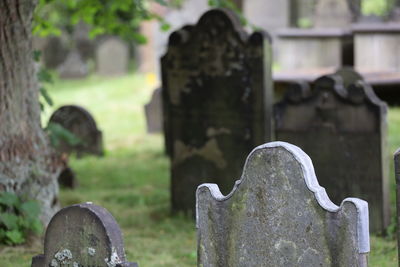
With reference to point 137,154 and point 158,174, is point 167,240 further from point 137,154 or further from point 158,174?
point 137,154

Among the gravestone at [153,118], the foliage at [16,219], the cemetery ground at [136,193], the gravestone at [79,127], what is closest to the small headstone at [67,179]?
the cemetery ground at [136,193]

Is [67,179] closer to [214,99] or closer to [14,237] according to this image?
[214,99]

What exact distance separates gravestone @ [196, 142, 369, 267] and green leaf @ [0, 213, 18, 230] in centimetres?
248

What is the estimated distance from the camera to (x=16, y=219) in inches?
269

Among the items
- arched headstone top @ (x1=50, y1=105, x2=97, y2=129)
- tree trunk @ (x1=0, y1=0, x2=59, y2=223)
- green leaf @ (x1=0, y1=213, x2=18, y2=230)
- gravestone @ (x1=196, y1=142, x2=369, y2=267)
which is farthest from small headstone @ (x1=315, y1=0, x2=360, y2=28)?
gravestone @ (x1=196, y1=142, x2=369, y2=267)

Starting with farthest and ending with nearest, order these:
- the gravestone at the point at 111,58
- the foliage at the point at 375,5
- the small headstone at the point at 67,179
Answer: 1. the foliage at the point at 375,5
2. the gravestone at the point at 111,58
3. the small headstone at the point at 67,179

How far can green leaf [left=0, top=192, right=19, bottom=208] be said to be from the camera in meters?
6.79

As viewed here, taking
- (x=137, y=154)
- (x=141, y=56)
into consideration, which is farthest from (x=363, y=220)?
(x=141, y=56)

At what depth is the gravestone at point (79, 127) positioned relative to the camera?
1127 centimetres

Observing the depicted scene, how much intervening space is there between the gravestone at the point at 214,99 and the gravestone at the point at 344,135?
0.31 m

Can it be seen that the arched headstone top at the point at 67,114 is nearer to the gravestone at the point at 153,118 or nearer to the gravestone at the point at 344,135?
the gravestone at the point at 153,118

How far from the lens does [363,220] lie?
4199mm

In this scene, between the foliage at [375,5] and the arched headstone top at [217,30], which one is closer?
the arched headstone top at [217,30]

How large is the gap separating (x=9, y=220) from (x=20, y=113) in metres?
0.92
